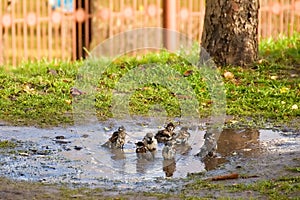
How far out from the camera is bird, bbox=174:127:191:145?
7.42 metres

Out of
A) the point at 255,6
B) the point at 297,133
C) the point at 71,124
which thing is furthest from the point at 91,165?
the point at 255,6

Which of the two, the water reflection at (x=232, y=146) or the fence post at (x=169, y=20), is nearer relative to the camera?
the water reflection at (x=232, y=146)

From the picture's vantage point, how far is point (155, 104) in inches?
367

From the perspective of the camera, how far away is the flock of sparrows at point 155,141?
704 cm

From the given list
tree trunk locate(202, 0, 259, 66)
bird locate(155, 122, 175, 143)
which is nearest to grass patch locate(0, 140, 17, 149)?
bird locate(155, 122, 175, 143)

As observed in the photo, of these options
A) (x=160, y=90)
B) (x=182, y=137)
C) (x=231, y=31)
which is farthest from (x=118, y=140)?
(x=231, y=31)

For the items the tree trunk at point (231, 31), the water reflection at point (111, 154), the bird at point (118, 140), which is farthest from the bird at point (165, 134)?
the tree trunk at point (231, 31)

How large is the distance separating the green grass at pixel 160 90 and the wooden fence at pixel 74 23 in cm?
229

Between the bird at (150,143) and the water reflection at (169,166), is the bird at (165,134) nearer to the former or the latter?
the bird at (150,143)

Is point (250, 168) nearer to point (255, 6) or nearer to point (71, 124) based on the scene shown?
point (71, 124)

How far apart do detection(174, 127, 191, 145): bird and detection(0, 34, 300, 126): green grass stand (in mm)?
930

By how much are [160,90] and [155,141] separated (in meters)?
2.86

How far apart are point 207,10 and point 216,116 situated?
241 cm

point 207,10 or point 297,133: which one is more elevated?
point 207,10
